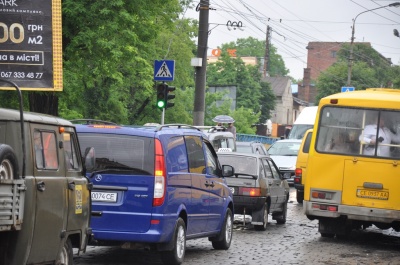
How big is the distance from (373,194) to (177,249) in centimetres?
628

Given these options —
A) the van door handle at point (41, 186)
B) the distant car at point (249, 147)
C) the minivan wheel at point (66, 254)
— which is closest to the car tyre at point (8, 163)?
A: the van door handle at point (41, 186)

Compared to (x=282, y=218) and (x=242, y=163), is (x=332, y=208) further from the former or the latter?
(x=282, y=218)

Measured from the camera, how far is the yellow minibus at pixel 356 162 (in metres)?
19.0

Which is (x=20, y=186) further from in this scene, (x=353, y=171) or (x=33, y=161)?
(x=353, y=171)

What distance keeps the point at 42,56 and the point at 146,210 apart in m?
5.37

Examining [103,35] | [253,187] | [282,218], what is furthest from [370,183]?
[103,35]

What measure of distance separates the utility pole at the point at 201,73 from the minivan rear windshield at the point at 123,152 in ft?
54.6

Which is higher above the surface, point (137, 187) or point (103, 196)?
point (137, 187)

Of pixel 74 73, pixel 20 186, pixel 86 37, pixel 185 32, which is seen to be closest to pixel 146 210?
pixel 20 186

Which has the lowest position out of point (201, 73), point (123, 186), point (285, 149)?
Answer: point (285, 149)

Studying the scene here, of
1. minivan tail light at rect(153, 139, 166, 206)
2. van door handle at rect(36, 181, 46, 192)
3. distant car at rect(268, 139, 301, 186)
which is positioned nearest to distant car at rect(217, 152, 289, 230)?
minivan tail light at rect(153, 139, 166, 206)

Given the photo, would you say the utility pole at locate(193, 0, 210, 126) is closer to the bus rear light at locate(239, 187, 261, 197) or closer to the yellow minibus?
the bus rear light at locate(239, 187, 261, 197)

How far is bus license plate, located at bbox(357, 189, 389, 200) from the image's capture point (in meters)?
18.9

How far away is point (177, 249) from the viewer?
1389 centimetres
